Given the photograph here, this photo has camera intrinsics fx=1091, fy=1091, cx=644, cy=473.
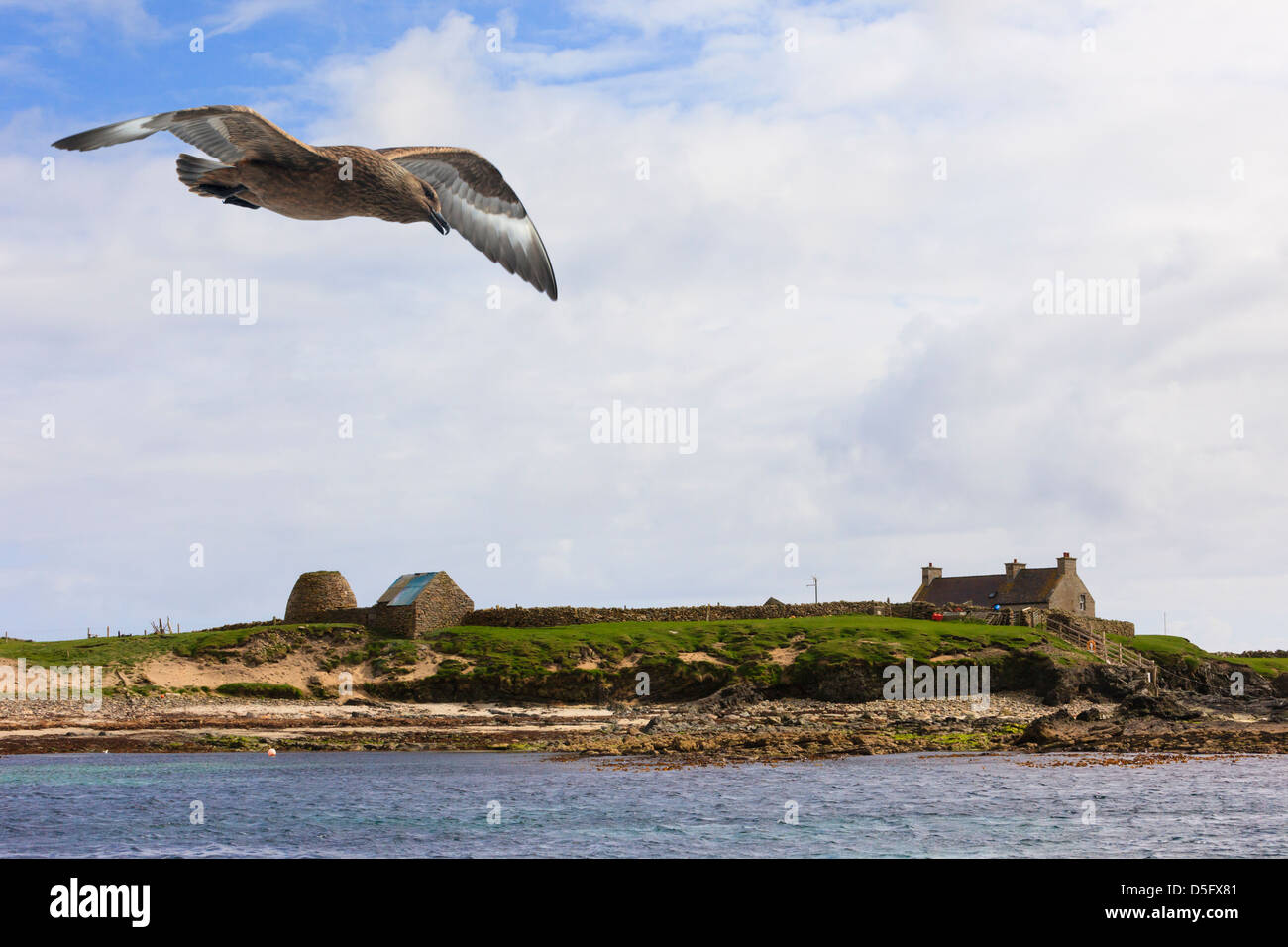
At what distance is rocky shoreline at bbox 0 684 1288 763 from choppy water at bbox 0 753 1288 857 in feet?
12.3

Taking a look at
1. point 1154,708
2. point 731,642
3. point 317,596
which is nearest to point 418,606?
point 317,596

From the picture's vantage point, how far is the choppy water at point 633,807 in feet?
88.7

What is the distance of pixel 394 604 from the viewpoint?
71000 mm

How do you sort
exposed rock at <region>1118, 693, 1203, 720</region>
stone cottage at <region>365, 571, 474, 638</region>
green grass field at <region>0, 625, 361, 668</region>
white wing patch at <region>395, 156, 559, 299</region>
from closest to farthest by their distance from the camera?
white wing patch at <region>395, 156, 559, 299</region> < exposed rock at <region>1118, 693, 1203, 720</region> < green grass field at <region>0, 625, 361, 668</region> < stone cottage at <region>365, 571, 474, 638</region>

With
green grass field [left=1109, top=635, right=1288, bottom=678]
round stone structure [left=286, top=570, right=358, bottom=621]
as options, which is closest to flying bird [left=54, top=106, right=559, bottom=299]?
round stone structure [left=286, top=570, right=358, bottom=621]

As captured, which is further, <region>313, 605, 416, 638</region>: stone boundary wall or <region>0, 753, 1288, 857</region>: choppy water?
<region>313, 605, 416, 638</region>: stone boundary wall

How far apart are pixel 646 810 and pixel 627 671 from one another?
1275 inches

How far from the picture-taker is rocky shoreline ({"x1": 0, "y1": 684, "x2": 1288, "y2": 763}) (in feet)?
161

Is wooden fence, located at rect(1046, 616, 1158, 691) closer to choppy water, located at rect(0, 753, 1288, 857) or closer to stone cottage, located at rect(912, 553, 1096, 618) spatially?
stone cottage, located at rect(912, 553, 1096, 618)

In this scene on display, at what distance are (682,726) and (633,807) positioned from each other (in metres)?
22.9

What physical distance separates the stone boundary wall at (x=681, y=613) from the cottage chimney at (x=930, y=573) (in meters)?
13.8
